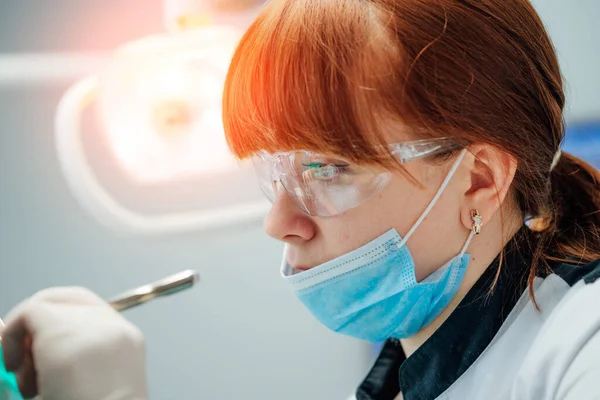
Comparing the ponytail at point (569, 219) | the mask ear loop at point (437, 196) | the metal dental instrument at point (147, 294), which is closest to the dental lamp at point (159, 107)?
the metal dental instrument at point (147, 294)

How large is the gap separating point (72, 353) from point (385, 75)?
22.4 inches

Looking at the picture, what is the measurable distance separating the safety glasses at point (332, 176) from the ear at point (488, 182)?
0.07 metres

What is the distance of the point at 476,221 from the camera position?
95 centimetres

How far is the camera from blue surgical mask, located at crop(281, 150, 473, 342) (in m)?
0.93

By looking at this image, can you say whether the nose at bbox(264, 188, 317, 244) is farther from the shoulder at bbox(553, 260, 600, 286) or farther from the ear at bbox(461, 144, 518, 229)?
the shoulder at bbox(553, 260, 600, 286)

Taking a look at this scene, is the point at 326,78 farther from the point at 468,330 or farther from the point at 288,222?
the point at 468,330

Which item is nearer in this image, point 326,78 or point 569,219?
point 326,78

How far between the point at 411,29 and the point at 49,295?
0.66 meters

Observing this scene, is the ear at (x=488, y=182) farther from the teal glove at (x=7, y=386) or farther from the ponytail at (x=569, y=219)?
the teal glove at (x=7, y=386)

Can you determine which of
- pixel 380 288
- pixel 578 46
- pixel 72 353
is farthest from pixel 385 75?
pixel 578 46

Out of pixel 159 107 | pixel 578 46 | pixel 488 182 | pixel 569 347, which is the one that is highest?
pixel 159 107

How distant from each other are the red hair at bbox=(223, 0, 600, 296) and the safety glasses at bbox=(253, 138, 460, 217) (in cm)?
2

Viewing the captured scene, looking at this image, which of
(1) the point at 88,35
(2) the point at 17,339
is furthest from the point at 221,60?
(2) the point at 17,339

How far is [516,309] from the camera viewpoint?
39.3 inches
